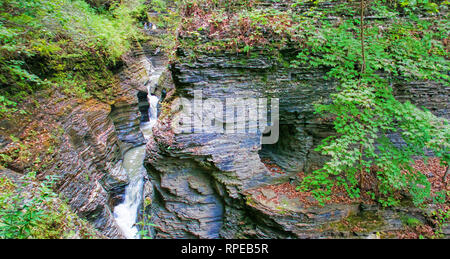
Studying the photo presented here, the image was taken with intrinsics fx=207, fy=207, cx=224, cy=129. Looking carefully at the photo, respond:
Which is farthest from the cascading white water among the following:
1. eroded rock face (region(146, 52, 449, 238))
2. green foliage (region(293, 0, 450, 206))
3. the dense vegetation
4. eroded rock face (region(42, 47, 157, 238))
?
green foliage (region(293, 0, 450, 206))

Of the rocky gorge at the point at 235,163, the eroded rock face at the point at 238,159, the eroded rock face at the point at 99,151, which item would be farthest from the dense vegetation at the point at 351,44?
the eroded rock face at the point at 99,151

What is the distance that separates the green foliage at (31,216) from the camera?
10.2 ft

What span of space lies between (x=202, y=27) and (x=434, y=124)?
619cm

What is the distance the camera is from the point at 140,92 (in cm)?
1393

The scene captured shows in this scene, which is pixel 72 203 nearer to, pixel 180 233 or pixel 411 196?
pixel 180 233

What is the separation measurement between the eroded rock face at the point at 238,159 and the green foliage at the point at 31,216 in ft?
9.82

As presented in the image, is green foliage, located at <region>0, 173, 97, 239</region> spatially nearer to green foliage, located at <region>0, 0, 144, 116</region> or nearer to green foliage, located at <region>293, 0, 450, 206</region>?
green foliage, located at <region>0, 0, 144, 116</region>

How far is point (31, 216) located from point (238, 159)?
4.90 m

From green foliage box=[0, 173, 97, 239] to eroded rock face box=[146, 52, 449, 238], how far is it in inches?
118

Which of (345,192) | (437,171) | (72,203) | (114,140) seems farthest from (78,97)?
(437,171)

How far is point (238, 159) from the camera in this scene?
6.68 meters

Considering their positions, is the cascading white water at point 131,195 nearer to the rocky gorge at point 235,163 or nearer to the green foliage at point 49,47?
the rocky gorge at point 235,163

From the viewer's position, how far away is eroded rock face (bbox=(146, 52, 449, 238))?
20.1 ft
